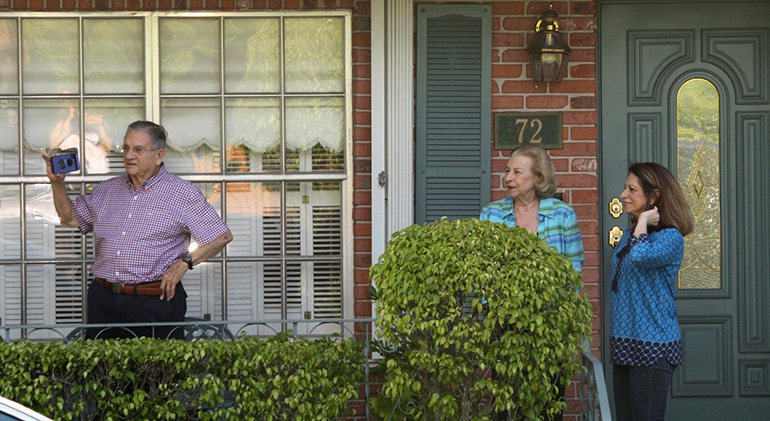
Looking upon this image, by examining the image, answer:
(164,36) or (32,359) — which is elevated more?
(164,36)

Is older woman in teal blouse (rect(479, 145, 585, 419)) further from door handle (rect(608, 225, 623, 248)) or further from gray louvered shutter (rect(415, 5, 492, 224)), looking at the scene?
door handle (rect(608, 225, 623, 248))

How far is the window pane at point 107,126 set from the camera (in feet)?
19.6

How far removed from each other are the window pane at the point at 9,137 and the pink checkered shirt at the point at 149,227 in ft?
2.75

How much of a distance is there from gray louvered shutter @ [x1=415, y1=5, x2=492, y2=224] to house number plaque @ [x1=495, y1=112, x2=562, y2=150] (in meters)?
0.08

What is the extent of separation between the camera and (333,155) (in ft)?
19.7

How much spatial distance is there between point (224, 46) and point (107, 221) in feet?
4.11

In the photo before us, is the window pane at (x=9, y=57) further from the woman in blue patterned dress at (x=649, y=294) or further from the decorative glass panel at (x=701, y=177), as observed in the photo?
the decorative glass panel at (x=701, y=177)

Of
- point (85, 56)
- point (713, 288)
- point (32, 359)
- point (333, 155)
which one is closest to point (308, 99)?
point (333, 155)

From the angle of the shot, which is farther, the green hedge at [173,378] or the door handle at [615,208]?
the door handle at [615,208]

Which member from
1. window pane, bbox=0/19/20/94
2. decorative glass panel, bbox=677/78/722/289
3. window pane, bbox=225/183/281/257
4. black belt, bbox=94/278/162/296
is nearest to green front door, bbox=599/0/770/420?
decorative glass panel, bbox=677/78/722/289

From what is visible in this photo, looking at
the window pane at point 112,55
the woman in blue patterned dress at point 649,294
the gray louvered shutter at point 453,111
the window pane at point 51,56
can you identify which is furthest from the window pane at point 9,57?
the woman in blue patterned dress at point 649,294

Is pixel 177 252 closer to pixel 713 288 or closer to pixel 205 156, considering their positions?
pixel 205 156

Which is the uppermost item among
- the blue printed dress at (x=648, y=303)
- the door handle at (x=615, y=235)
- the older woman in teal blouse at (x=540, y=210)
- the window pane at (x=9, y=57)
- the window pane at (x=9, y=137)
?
the window pane at (x=9, y=57)

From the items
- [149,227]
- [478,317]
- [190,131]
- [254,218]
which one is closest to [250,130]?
[190,131]
